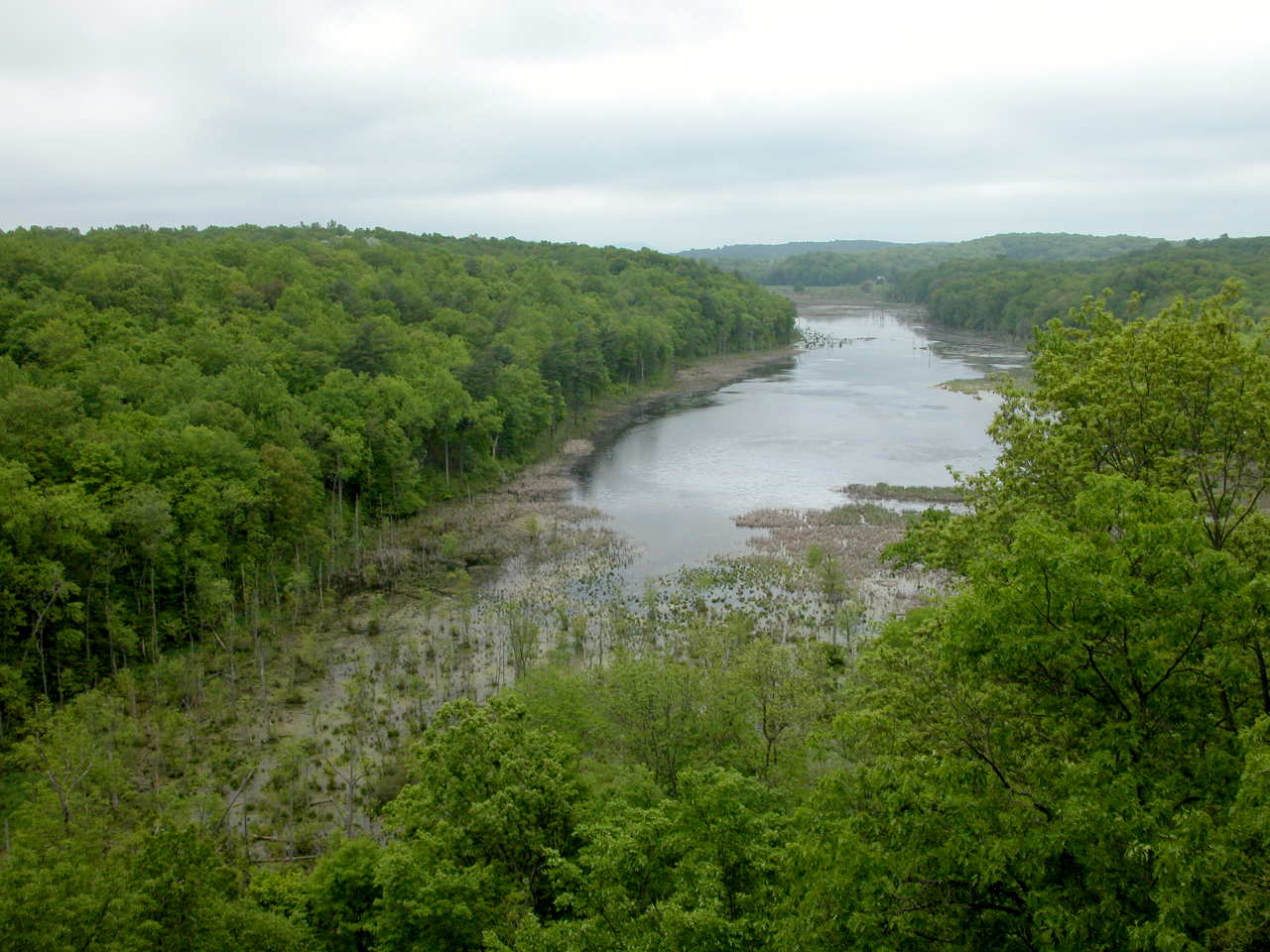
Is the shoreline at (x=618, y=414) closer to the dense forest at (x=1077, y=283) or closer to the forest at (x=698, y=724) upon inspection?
the forest at (x=698, y=724)

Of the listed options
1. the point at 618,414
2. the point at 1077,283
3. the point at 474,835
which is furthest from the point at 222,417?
the point at 1077,283

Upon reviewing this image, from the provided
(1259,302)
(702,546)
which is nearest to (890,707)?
(702,546)

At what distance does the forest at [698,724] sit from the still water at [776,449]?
9.69m

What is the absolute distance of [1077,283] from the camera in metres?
123

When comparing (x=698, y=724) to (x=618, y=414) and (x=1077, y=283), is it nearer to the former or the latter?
(x=618, y=414)

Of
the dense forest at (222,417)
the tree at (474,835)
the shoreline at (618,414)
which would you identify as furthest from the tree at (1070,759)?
the shoreline at (618,414)

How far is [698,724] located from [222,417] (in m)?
24.9

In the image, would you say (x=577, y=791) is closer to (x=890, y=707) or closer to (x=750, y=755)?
(x=750, y=755)

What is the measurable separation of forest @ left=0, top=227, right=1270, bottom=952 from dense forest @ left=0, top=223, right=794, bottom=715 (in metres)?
0.22

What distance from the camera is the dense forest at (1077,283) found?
99.2 metres

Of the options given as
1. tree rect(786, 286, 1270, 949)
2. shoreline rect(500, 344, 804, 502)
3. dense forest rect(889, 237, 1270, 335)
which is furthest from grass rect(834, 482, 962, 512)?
dense forest rect(889, 237, 1270, 335)

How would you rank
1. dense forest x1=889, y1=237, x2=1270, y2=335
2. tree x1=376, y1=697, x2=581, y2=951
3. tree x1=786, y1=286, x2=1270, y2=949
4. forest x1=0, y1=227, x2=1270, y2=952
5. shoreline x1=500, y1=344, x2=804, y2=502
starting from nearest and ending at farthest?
tree x1=786, y1=286, x2=1270, y2=949
forest x1=0, y1=227, x2=1270, y2=952
tree x1=376, y1=697, x2=581, y2=951
shoreline x1=500, y1=344, x2=804, y2=502
dense forest x1=889, y1=237, x2=1270, y2=335

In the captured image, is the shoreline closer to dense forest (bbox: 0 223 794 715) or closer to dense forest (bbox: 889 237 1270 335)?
dense forest (bbox: 0 223 794 715)

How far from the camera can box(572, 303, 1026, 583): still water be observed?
45156 millimetres
